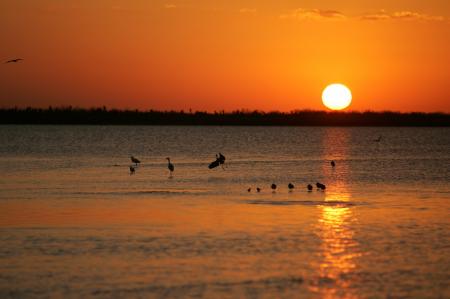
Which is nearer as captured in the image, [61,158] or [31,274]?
[31,274]

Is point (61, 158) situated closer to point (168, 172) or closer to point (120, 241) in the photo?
point (168, 172)

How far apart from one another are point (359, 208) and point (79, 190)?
10.1 m

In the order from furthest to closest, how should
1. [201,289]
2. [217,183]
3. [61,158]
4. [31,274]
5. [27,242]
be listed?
[61,158] < [217,183] < [27,242] < [31,274] < [201,289]

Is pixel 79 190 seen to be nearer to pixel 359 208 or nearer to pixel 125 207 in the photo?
pixel 125 207

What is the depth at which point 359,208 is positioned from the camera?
23.6 m

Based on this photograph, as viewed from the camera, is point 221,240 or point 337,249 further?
point 221,240

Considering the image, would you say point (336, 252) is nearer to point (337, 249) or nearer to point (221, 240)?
point (337, 249)

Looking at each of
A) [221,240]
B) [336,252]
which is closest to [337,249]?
[336,252]

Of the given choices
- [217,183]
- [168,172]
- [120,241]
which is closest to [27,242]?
[120,241]

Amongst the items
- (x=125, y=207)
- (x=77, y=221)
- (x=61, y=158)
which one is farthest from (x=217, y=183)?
(x=61, y=158)

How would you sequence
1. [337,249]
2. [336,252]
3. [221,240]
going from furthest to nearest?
1. [221,240]
2. [337,249]
3. [336,252]

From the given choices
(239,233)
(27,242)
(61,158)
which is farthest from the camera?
(61,158)

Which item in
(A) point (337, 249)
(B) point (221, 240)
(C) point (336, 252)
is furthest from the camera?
(B) point (221, 240)

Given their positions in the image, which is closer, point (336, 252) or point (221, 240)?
point (336, 252)
